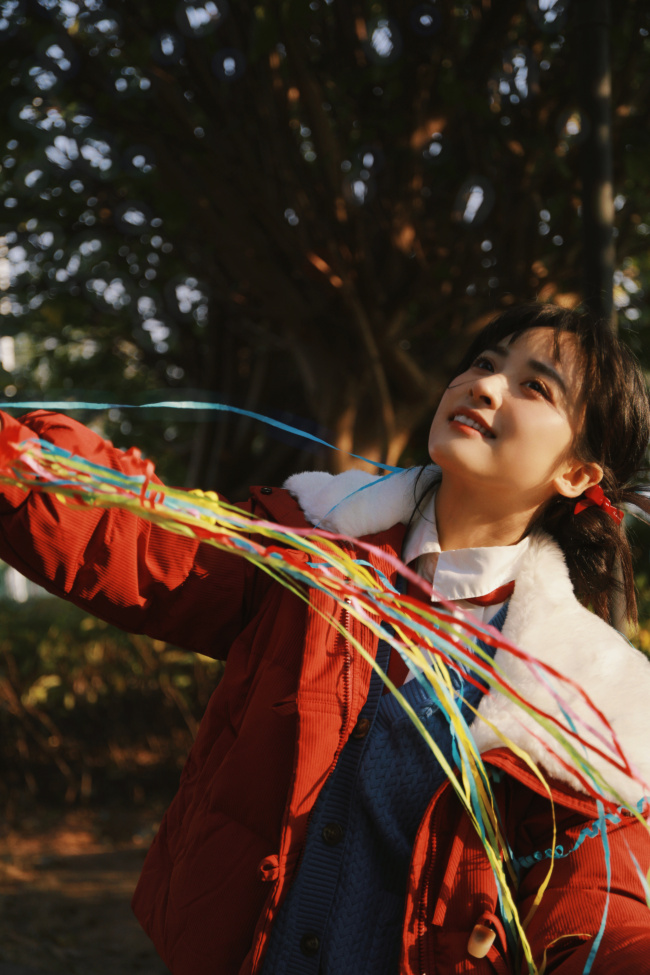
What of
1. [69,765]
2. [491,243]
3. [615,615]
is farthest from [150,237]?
[615,615]

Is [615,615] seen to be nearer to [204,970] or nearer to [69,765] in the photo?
[204,970]

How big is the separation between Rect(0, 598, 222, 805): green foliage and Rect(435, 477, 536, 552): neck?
317 cm

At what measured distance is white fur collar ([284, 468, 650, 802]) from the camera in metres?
1.30

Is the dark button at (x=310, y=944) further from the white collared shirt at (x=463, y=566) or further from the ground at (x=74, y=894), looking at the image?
the ground at (x=74, y=894)

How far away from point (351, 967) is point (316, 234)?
2884 millimetres

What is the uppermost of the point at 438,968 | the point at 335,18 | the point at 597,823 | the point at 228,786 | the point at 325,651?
the point at 335,18

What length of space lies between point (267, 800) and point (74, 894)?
300cm

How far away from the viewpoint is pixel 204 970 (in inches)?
52.1

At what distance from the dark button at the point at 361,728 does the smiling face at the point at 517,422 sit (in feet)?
1.47

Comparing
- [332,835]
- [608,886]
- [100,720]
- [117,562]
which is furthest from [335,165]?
[100,720]

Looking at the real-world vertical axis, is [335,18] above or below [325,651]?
above

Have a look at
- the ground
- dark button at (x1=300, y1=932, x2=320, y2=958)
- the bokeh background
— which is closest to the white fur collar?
dark button at (x1=300, y1=932, x2=320, y2=958)

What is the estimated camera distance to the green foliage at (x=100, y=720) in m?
4.64

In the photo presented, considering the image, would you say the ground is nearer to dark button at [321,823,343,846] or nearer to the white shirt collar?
dark button at [321,823,343,846]
